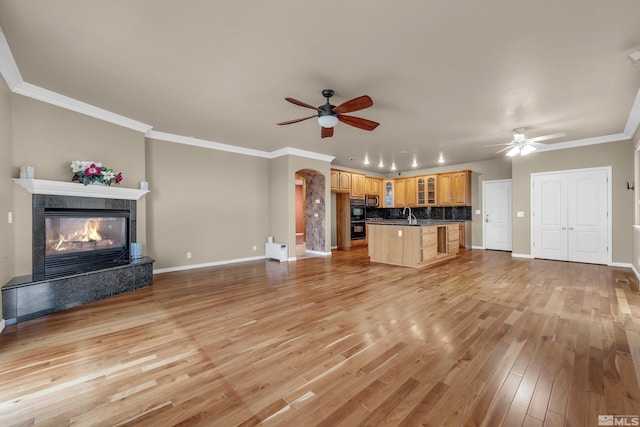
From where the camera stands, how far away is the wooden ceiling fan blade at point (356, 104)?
2817 mm

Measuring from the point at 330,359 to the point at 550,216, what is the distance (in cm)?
682

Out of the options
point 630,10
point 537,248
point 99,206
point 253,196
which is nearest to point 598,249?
point 537,248

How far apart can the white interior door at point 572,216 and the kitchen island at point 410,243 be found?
1.96m

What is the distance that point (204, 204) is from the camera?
5.79 meters

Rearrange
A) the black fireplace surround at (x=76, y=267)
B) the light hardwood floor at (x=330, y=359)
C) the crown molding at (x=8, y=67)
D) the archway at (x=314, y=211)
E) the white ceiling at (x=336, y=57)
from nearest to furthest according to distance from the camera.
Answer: the light hardwood floor at (x=330, y=359), the white ceiling at (x=336, y=57), the crown molding at (x=8, y=67), the black fireplace surround at (x=76, y=267), the archway at (x=314, y=211)

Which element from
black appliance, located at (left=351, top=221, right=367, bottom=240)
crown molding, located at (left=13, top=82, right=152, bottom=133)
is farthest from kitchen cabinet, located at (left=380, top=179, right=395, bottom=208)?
crown molding, located at (left=13, top=82, right=152, bottom=133)

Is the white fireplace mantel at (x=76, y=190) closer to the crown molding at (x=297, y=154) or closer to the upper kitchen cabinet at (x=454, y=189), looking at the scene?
the crown molding at (x=297, y=154)

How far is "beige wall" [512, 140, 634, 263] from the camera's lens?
5.41m

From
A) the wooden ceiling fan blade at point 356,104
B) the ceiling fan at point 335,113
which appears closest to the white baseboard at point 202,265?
the ceiling fan at point 335,113

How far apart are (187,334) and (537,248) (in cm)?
759

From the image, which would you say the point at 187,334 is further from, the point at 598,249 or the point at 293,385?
the point at 598,249

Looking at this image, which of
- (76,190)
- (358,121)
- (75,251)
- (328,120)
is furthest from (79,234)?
(358,121)

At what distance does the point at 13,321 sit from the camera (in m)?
2.86

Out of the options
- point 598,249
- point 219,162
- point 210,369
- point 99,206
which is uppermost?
point 219,162
